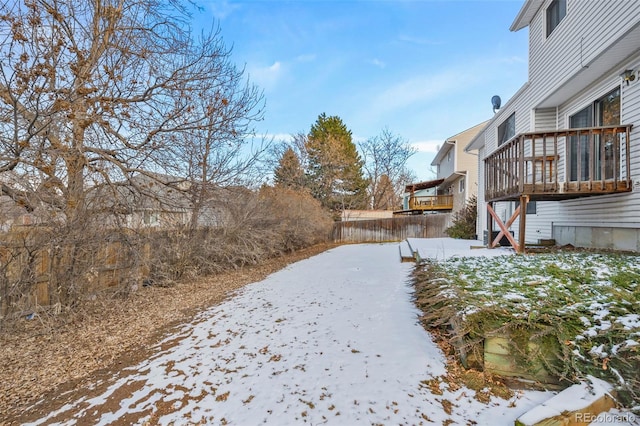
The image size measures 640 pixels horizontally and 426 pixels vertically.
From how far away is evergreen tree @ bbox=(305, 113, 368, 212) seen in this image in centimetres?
2523

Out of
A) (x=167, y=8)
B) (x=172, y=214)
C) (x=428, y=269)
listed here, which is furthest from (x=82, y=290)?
(x=428, y=269)

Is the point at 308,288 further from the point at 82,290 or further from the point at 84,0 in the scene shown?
the point at 84,0

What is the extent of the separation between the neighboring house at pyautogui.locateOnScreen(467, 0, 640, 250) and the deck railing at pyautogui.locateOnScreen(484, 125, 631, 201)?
2cm

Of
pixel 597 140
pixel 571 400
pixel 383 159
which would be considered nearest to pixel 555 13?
pixel 597 140

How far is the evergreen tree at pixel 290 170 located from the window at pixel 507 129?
45.4ft

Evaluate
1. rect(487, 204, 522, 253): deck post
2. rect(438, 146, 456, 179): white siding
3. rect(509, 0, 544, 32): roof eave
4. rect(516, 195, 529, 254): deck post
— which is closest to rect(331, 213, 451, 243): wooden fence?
rect(438, 146, 456, 179): white siding

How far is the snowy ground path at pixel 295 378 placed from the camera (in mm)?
2227

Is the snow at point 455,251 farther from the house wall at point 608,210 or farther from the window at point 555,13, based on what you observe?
the window at point 555,13

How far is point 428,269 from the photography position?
224 inches

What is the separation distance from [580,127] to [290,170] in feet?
59.8

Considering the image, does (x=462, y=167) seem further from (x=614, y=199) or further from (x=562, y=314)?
(x=562, y=314)

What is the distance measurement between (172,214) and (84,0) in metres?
3.88

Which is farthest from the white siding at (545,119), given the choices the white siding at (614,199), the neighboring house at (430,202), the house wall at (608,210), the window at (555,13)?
the neighboring house at (430,202)

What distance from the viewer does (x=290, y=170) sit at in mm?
22938
